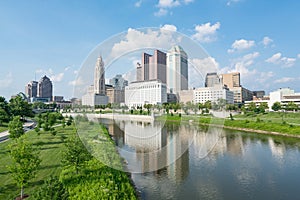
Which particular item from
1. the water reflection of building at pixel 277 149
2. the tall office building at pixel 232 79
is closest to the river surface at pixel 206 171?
the water reflection of building at pixel 277 149

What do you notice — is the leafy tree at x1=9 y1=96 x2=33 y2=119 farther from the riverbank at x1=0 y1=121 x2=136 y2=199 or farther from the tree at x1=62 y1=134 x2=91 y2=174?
the tree at x1=62 y1=134 x2=91 y2=174

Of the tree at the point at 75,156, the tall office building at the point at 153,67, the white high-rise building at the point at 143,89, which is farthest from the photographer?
the tree at the point at 75,156

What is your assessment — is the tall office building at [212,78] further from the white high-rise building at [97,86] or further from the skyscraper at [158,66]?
the white high-rise building at [97,86]

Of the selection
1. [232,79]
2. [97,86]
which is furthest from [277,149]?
[232,79]

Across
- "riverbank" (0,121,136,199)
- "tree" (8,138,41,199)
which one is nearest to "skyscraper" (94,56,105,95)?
"riverbank" (0,121,136,199)

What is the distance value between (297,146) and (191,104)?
938cm

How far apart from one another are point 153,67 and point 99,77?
1.04 m

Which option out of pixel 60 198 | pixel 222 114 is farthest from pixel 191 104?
pixel 60 198

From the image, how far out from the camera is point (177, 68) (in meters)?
3.99

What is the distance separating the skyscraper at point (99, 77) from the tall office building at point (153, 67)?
70 cm

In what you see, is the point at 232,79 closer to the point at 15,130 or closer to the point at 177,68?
the point at 15,130

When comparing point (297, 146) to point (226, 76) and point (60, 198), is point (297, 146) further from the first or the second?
point (226, 76)

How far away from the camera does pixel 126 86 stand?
5.15 meters

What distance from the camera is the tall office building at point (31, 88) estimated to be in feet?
272
